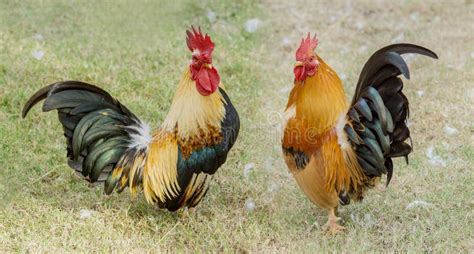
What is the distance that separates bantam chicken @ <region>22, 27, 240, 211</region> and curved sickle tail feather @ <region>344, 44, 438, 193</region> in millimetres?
866

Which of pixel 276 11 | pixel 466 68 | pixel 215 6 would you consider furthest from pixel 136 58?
pixel 466 68

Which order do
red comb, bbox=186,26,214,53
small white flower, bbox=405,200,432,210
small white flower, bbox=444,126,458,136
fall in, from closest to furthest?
red comb, bbox=186,26,214,53 → small white flower, bbox=405,200,432,210 → small white flower, bbox=444,126,458,136

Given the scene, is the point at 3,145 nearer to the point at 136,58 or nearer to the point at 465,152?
the point at 136,58

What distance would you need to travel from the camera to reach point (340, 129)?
163 inches

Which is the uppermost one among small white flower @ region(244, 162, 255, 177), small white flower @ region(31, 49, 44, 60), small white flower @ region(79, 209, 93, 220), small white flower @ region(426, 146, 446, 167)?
small white flower @ region(31, 49, 44, 60)

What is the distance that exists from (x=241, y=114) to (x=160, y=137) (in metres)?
1.92

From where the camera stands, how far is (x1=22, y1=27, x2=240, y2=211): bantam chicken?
13.6ft

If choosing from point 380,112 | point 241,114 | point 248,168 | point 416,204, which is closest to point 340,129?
point 380,112

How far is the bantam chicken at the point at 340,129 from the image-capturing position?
151 inches

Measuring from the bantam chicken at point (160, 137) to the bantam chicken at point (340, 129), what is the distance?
497 millimetres

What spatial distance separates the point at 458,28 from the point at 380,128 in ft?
15.7

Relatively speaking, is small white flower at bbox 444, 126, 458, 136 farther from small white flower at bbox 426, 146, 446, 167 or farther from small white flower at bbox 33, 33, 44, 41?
small white flower at bbox 33, 33, 44, 41

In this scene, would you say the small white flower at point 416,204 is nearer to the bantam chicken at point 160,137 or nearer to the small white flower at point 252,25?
the bantam chicken at point 160,137

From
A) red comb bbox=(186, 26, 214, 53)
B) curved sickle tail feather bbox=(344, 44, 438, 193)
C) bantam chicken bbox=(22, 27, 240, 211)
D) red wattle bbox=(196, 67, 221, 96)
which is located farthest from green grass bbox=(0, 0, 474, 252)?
red comb bbox=(186, 26, 214, 53)
